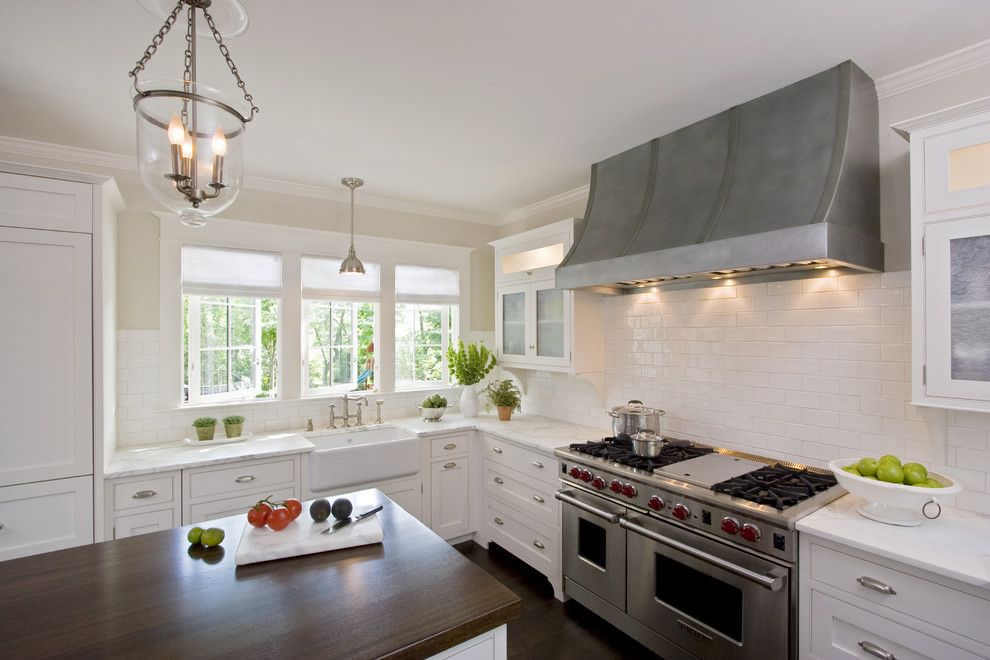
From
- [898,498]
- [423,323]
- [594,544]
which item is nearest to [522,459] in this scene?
[594,544]

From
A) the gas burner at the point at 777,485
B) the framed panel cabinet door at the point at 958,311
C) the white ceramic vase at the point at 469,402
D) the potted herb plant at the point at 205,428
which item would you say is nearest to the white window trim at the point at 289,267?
the potted herb plant at the point at 205,428

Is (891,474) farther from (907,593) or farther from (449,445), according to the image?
(449,445)

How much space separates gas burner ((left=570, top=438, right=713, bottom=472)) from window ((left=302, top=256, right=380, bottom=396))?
6.70ft

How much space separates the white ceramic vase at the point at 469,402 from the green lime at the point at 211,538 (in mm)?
2642

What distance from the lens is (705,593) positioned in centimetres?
215

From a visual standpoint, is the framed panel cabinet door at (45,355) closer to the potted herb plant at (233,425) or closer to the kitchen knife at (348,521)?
the potted herb plant at (233,425)

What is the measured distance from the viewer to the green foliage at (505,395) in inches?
160

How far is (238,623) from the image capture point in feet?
3.93

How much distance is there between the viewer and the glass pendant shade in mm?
1146

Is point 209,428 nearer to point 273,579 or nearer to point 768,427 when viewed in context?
point 273,579

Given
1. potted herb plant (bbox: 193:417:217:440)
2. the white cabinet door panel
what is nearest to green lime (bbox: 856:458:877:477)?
potted herb plant (bbox: 193:417:217:440)

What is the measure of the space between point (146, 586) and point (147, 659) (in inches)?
15.1

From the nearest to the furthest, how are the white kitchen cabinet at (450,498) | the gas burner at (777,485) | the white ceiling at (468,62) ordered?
the white ceiling at (468,62) < the gas burner at (777,485) < the white kitchen cabinet at (450,498)

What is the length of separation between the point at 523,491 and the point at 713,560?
146 centimetres
